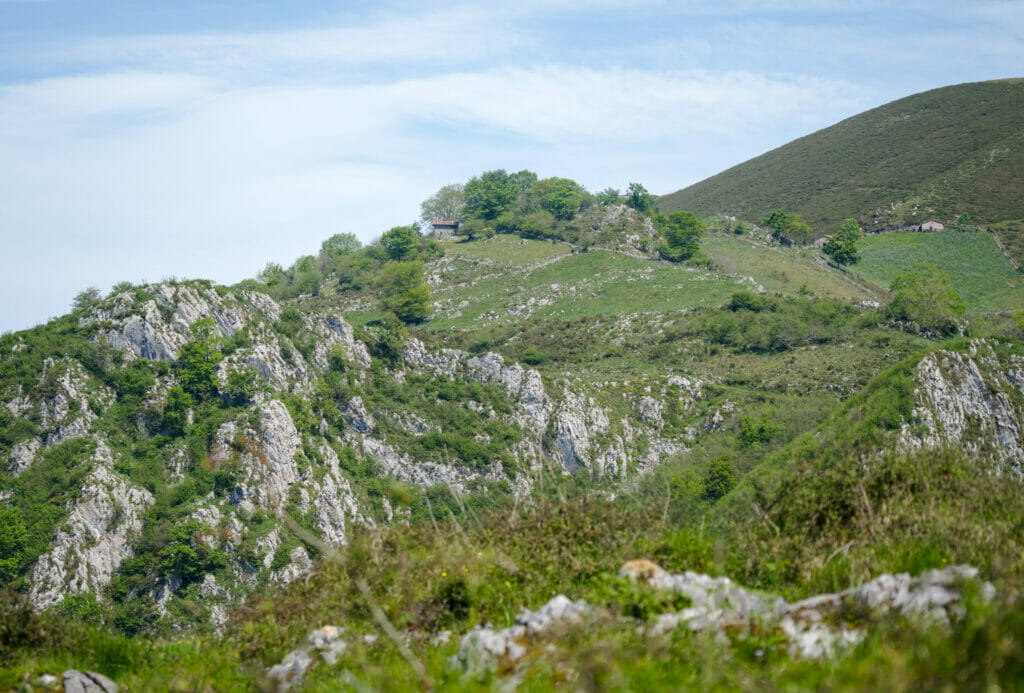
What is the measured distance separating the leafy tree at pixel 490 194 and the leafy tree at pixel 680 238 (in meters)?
29.6

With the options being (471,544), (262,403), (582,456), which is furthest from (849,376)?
(471,544)

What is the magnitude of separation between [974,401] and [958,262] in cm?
7413

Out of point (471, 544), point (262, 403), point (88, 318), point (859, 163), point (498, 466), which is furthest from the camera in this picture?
point (859, 163)

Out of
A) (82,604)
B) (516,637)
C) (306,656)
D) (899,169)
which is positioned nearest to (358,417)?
(82,604)

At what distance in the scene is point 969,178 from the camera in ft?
398

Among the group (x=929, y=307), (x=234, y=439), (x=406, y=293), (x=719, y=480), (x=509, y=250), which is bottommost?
(x=719, y=480)

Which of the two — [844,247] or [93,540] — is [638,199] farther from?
[93,540]

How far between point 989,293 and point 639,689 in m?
99.8

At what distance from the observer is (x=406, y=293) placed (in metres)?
82.1

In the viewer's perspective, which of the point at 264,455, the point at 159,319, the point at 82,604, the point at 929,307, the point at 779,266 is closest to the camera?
the point at 82,604

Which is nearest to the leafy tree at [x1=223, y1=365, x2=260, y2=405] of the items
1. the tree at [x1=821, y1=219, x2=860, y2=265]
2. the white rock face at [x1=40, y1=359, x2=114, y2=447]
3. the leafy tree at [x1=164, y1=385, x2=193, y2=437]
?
the leafy tree at [x1=164, y1=385, x2=193, y2=437]

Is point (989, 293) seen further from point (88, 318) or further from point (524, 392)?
point (88, 318)

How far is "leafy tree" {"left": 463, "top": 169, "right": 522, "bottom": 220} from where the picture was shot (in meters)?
119

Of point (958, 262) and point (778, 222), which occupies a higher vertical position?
point (778, 222)
